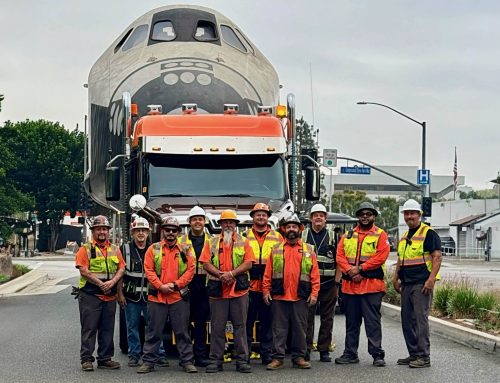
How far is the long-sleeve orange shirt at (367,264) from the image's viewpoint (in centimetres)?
1196

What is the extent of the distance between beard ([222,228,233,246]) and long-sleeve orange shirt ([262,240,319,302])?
0.56 meters

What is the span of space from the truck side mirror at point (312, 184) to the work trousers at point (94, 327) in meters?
4.21

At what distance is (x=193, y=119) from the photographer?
14367mm

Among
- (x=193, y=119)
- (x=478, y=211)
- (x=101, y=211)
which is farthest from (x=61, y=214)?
(x=193, y=119)

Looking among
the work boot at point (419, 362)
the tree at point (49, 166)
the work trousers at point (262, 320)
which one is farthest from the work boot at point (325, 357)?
the tree at point (49, 166)

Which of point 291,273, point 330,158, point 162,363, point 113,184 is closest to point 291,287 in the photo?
point 291,273

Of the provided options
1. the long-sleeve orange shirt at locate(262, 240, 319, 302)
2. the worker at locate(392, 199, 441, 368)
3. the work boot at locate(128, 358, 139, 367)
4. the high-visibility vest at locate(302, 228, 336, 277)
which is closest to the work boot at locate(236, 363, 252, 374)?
the long-sleeve orange shirt at locate(262, 240, 319, 302)

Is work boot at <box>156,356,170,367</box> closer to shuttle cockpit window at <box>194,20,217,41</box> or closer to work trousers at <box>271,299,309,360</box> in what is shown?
work trousers at <box>271,299,309,360</box>

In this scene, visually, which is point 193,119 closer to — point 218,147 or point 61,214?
point 218,147

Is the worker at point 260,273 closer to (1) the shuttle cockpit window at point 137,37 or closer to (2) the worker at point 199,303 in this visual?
(2) the worker at point 199,303

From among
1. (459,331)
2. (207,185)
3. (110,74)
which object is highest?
(110,74)

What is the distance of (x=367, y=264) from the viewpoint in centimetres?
1195

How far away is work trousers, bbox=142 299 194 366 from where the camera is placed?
11.5m

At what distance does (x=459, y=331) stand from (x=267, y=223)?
4171 mm
